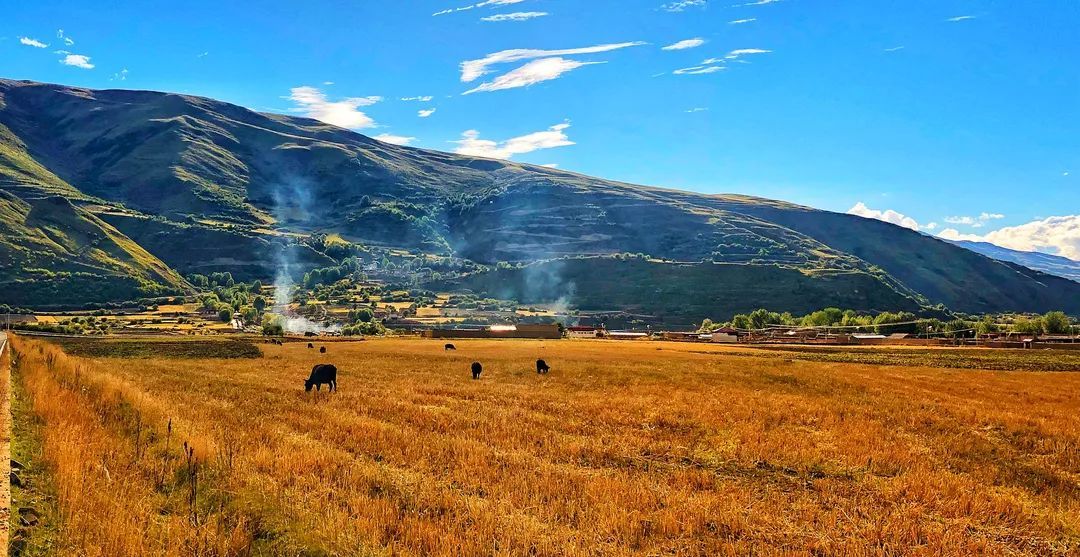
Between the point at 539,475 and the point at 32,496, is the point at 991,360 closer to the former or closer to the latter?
the point at 539,475

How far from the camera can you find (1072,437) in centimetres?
1795

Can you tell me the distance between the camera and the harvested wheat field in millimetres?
8531

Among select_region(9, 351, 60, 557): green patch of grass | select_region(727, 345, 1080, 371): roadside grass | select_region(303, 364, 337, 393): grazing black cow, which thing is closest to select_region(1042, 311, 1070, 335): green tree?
select_region(727, 345, 1080, 371): roadside grass

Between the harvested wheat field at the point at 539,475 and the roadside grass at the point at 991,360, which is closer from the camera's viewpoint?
the harvested wheat field at the point at 539,475

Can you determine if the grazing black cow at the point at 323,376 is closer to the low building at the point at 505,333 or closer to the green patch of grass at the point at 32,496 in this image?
the green patch of grass at the point at 32,496

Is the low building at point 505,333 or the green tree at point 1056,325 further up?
the green tree at point 1056,325

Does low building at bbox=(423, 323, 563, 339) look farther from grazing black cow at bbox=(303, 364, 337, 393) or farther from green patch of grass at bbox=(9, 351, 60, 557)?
green patch of grass at bbox=(9, 351, 60, 557)

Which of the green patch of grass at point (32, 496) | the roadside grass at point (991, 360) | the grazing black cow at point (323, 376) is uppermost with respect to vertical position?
Result: the green patch of grass at point (32, 496)

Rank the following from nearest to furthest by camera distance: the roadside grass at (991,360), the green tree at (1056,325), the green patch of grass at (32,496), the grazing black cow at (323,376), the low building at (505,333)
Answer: the green patch of grass at (32,496) < the grazing black cow at (323,376) < the roadside grass at (991,360) < the green tree at (1056,325) < the low building at (505,333)

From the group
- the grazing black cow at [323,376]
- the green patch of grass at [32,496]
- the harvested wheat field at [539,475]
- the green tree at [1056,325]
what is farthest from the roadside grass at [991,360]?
the green patch of grass at [32,496]

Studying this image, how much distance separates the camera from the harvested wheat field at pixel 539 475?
28.0 ft

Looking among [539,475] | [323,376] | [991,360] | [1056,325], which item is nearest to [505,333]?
[991,360]

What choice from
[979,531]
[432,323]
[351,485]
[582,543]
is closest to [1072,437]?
[979,531]

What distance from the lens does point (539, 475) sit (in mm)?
11938
